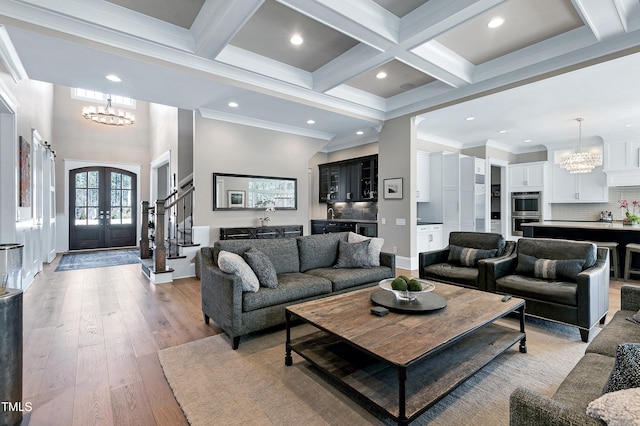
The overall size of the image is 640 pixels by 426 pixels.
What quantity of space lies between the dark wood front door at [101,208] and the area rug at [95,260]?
0.67 meters

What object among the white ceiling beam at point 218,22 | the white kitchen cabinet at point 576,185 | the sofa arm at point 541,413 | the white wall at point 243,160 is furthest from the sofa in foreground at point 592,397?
the white kitchen cabinet at point 576,185

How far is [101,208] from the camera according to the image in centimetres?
902

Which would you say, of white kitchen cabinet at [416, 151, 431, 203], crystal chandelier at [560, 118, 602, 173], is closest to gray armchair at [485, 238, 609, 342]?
white kitchen cabinet at [416, 151, 431, 203]

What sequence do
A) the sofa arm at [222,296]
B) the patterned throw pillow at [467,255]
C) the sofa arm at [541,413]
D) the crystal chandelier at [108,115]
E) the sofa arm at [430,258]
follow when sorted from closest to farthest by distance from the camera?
the sofa arm at [541,413], the sofa arm at [222,296], the patterned throw pillow at [467,255], the sofa arm at [430,258], the crystal chandelier at [108,115]

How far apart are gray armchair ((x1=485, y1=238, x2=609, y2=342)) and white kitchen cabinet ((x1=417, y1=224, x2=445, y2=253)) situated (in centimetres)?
288

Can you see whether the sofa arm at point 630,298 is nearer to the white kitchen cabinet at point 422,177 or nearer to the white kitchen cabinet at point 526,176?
the white kitchen cabinet at point 422,177

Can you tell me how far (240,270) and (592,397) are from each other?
2.35 metres

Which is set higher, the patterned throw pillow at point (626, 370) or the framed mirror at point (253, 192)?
the framed mirror at point (253, 192)

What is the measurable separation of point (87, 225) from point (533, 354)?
411 inches

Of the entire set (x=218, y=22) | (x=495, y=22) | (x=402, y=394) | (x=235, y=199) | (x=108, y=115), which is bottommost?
(x=402, y=394)

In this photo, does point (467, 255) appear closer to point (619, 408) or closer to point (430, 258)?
point (430, 258)

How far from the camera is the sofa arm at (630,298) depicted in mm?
2186

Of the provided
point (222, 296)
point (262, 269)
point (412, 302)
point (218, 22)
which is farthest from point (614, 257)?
point (218, 22)

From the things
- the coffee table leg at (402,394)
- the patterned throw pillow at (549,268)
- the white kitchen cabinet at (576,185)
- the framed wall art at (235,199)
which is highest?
the white kitchen cabinet at (576,185)
